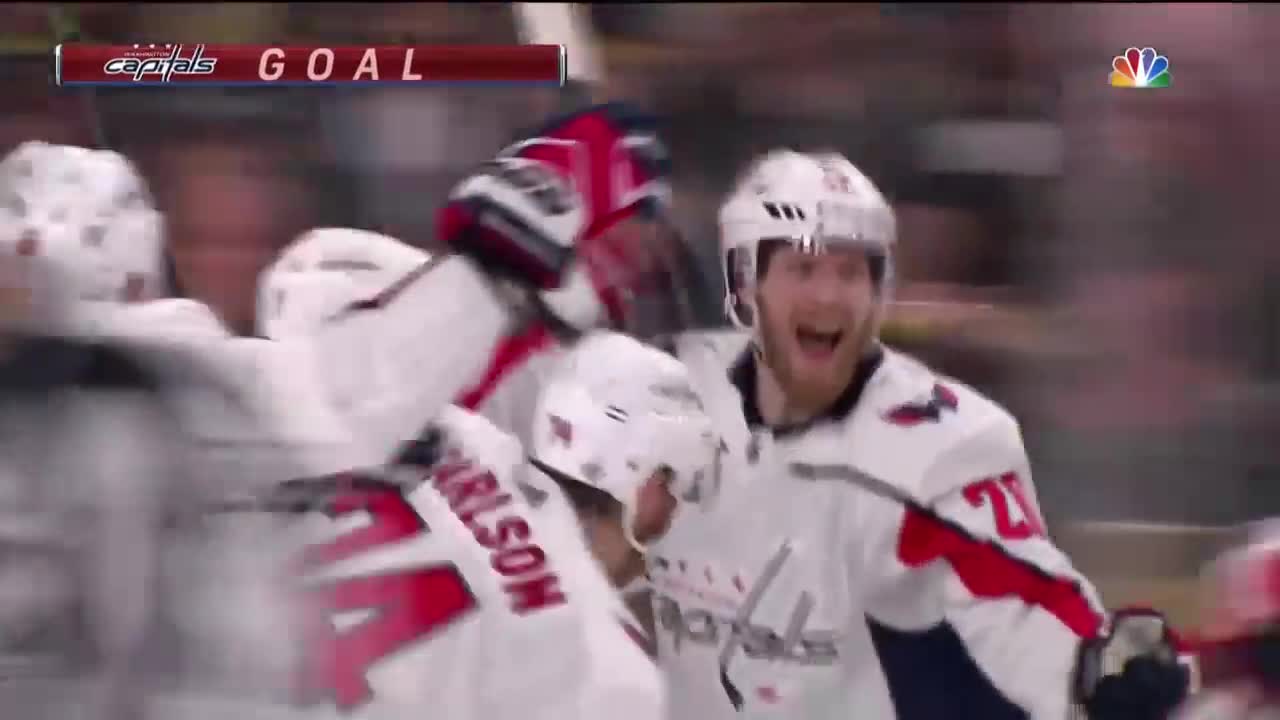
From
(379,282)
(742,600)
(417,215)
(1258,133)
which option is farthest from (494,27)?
(1258,133)

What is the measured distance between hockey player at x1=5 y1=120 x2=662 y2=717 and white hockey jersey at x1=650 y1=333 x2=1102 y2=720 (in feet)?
1.48

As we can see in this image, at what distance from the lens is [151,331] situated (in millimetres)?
1252

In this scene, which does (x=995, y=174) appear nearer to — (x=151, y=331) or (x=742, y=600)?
(x=742, y=600)

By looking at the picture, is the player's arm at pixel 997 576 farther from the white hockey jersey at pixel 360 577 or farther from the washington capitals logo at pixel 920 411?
the white hockey jersey at pixel 360 577

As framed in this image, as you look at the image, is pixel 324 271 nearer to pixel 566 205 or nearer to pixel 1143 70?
pixel 566 205

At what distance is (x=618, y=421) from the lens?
1895 mm

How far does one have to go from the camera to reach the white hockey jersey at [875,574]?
214cm

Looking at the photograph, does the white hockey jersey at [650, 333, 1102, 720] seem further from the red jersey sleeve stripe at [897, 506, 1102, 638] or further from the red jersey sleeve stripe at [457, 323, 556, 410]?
the red jersey sleeve stripe at [457, 323, 556, 410]

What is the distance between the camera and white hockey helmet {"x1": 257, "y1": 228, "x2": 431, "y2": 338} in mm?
1953

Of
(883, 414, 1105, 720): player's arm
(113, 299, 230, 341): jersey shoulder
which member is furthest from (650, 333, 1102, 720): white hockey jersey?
(113, 299, 230, 341): jersey shoulder

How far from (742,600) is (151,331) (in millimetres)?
1096

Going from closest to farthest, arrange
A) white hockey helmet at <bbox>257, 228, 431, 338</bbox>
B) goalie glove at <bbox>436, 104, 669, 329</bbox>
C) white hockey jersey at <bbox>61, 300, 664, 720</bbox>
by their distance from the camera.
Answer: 1. white hockey jersey at <bbox>61, 300, 664, 720</bbox>
2. goalie glove at <bbox>436, 104, 669, 329</bbox>
3. white hockey helmet at <bbox>257, 228, 431, 338</bbox>

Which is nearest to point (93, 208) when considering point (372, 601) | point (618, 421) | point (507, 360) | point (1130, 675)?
point (507, 360)

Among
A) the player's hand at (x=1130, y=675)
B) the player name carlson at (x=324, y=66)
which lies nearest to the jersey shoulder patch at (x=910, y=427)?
the player's hand at (x=1130, y=675)
